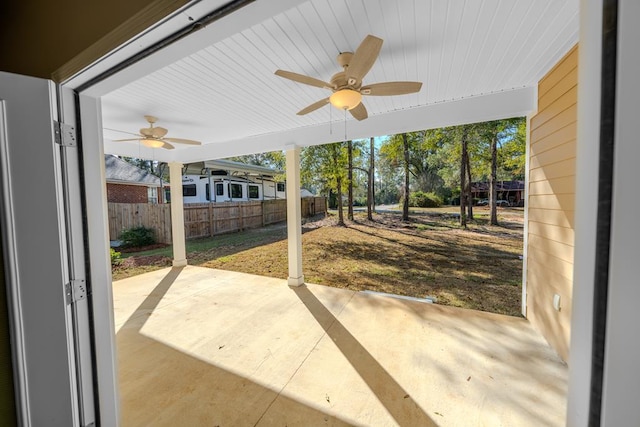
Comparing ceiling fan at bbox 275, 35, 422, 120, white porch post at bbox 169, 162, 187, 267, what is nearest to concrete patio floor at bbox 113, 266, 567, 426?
white porch post at bbox 169, 162, 187, 267

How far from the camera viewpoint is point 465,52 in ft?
7.35

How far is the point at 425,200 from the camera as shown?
1427 cm

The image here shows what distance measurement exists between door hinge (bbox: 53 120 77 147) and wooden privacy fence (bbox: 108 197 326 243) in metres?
7.33

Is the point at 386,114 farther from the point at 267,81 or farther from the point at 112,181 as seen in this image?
the point at 112,181

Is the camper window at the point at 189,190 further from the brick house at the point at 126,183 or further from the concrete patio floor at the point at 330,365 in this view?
the concrete patio floor at the point at 330,365

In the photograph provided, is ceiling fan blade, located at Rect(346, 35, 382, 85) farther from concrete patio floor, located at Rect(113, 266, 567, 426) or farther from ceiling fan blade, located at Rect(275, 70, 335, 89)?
concrete patio floor, located at Rect(113, 266, 567, 426)

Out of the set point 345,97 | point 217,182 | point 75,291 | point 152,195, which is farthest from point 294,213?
point 152,195

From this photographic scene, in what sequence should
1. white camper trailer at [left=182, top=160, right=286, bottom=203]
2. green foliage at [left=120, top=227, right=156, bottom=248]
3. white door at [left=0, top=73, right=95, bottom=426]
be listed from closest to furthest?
white door at [left=0, top=73, right=95, bottom=426] < green foliage at [left=120, top=227, right=156, bottom=248] < white camper trailer at [left=182, top=160, right=286, bottom=203]

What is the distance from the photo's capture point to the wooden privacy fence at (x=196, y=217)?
7480 mm

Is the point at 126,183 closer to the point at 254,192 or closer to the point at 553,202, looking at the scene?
the point at 254,192

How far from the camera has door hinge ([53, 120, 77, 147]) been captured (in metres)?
1.19

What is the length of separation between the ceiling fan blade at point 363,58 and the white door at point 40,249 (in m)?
1.81

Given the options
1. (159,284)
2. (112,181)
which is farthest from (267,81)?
(112,181)

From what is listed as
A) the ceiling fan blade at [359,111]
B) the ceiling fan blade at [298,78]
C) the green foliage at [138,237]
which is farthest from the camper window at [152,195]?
the ceiling fan blade at [298,78]
